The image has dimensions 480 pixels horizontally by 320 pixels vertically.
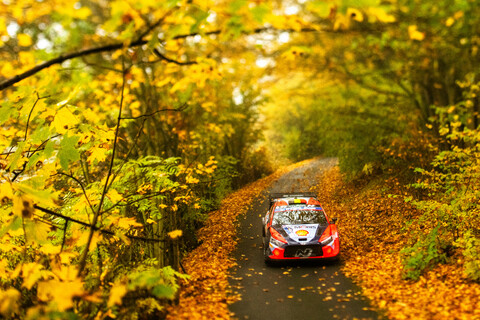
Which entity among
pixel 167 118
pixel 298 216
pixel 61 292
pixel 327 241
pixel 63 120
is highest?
pixel 167 118

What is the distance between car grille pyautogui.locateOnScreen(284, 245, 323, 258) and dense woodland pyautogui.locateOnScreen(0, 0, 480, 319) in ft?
6.97

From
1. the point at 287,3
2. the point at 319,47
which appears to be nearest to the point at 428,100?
the point at 319,47

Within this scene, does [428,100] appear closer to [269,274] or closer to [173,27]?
[269,274]

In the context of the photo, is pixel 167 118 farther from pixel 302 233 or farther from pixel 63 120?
pixel 63 120

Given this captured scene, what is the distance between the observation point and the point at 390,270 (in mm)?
7508

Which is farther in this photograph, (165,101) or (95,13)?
(165,101)

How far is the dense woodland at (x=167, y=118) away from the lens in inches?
129

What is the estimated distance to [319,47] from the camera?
7.44 metres

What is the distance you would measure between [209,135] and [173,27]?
13488mm

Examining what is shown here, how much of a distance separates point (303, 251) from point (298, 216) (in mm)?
1256

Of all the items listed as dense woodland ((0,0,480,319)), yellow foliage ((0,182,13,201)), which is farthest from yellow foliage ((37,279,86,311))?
yellow foliage ((0,182,13,201))

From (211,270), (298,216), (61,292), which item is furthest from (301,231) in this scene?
(61,292)

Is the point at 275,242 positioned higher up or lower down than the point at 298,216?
lower down

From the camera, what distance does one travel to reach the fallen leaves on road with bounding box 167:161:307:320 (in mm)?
6074
